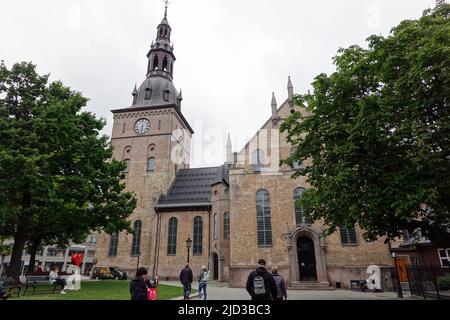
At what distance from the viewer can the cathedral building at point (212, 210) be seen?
22.9 meters

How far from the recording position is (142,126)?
39812 millimetres

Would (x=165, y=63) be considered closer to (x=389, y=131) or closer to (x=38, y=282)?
(x=38, y=282)

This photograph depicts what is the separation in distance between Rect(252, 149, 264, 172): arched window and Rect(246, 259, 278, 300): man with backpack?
1967cm

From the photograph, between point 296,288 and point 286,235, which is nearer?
point 296,288

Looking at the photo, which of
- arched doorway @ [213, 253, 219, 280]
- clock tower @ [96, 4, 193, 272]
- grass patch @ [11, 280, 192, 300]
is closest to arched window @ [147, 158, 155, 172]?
clock tower @ [96, 4, 193, 272]

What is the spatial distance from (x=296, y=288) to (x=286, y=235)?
13.0 feet

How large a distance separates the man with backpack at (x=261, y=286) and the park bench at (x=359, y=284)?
1634 centimetres

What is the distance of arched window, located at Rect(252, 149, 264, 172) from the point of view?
26.0 m

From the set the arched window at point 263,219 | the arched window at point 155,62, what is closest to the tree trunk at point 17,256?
the arched window at point 263,219

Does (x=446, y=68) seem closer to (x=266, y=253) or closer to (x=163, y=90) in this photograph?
(x=266, y=253)

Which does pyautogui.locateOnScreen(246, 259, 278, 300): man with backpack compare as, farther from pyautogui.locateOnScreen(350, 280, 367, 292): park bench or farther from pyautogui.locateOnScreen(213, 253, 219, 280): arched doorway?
pyautogui.locateOnScreen(213, 253, 219, 280): arched doorway

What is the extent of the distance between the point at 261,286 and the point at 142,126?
119ft
